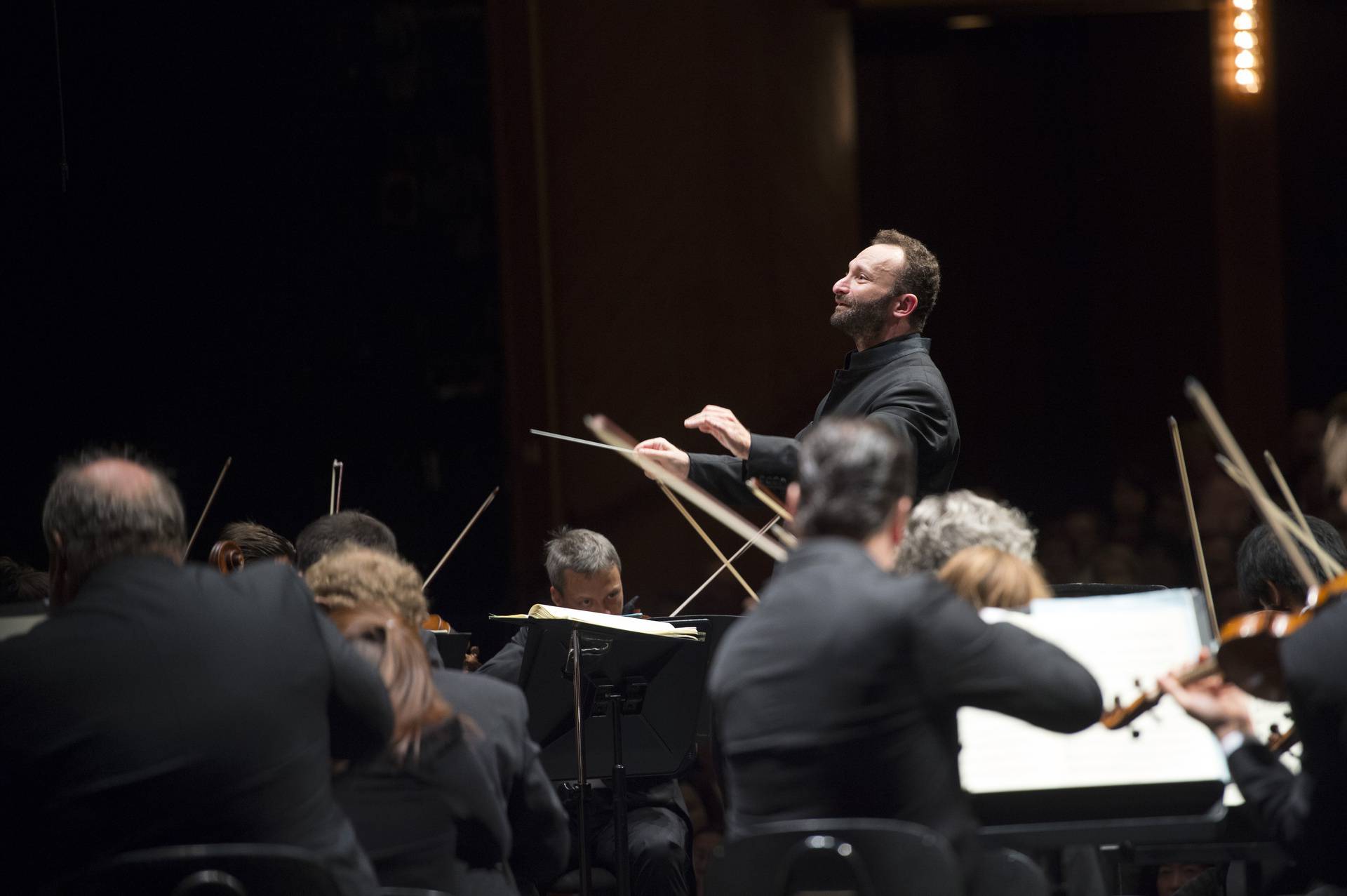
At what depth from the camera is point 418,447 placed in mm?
4797

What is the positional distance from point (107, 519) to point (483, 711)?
60 cm

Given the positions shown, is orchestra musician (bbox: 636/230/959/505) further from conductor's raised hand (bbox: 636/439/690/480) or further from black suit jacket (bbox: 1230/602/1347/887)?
black suit jacket (bbox: 1230/602/1347/887)

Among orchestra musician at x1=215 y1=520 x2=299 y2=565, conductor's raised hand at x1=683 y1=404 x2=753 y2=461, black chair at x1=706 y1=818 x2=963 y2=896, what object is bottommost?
black chair at x1=706 y1=818 x2=963 y2=896

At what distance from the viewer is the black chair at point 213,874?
1.57 metres

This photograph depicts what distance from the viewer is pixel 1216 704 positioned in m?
1.88

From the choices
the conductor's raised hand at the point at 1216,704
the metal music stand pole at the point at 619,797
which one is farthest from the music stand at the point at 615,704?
the conductor's raised hand at the point at 1216,704

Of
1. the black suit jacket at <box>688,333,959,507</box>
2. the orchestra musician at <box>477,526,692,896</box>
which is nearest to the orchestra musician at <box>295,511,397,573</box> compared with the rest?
the orchestra musician at <box>477,526,692,896</box>

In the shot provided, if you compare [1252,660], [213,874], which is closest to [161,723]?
[213,874]

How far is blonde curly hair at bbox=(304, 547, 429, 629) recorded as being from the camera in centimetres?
215

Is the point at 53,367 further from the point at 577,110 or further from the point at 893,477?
the point at 893,477

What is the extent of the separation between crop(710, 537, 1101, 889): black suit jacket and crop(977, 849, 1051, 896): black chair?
0.18ft

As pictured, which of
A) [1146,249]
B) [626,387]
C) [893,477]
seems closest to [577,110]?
[626,387]

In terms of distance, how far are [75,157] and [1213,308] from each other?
3576mm

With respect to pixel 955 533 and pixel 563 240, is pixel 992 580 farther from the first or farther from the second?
pixel 563 240
